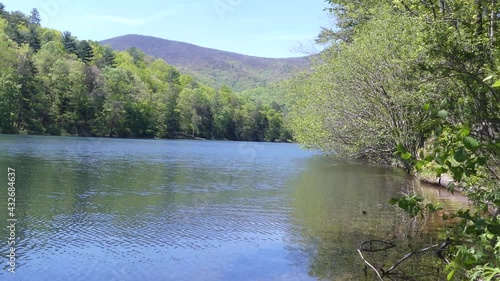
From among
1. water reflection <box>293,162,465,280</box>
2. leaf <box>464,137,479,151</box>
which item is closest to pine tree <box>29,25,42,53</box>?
water reflection <box>293,162,465,280</box>

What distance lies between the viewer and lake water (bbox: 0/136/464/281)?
10508 millimetres

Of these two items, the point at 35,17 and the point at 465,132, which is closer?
the point at 465,132

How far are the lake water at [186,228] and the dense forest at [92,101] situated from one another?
66.2m

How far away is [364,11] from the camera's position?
1051 inches

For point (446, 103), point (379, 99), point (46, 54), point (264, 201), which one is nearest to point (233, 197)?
point (264, 201)

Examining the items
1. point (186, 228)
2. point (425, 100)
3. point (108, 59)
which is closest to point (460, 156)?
point (186, 228)

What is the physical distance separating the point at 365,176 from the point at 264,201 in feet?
50.6

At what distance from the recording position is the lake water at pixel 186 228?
10508 millimetres

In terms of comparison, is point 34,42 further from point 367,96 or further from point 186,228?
point 186,228

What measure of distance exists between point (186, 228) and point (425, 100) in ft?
35.3

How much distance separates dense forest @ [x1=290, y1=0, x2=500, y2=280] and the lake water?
3049 millimetres

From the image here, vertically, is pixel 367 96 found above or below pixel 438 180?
above

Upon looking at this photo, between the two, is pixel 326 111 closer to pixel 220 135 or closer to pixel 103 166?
pixel 103 166

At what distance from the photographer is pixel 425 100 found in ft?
59.4
